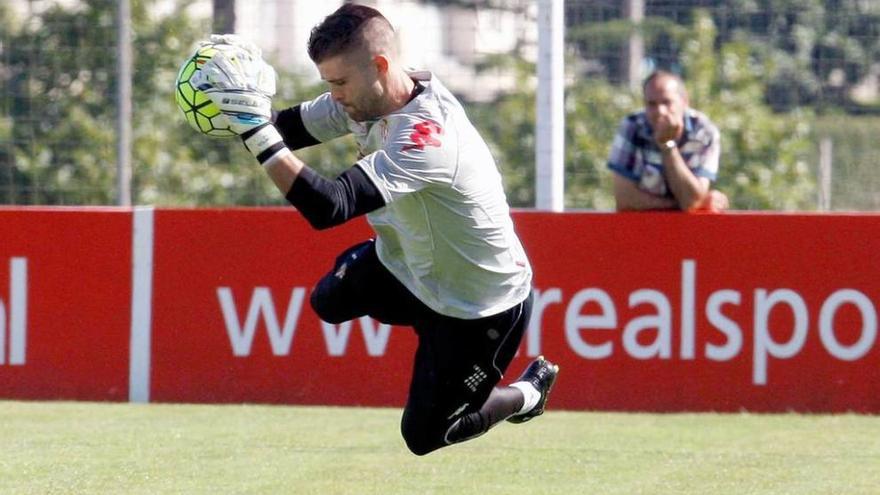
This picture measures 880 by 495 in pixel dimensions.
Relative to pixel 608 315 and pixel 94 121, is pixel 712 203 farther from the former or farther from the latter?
pixel 94 121

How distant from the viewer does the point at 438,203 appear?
5918 millimetres

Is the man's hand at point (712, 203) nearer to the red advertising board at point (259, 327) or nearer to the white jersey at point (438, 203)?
the red advertising board at point (259, 327)

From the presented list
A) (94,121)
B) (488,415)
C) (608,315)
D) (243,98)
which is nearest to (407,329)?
(608,315)

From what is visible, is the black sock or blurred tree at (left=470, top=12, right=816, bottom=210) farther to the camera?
blurred tree at (left=470, top=12, right=816, bottom=210)

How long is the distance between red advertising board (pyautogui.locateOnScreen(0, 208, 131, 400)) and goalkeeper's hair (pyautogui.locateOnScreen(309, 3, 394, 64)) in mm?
4313

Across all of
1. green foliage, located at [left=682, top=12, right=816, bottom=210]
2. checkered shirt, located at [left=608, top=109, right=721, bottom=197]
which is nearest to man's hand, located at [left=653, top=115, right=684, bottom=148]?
checkered shirt, located at [left=608, top=109, right=721, bottom=197]

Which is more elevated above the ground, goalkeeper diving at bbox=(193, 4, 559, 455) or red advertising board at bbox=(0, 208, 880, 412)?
goalkeeper diving at bbox=(193, 4, 559, 455)

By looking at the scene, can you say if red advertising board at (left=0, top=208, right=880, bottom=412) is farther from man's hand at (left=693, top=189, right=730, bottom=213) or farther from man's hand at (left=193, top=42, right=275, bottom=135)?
man's hand at (left=193, top=42, right=275, bottom=135)

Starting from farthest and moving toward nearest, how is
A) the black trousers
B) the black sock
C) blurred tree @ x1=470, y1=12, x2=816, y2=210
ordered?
blurred tree @ x1=470, y1=12, x2=816, y2=210
the black sock
the black trousers

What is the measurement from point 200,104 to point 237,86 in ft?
0.49

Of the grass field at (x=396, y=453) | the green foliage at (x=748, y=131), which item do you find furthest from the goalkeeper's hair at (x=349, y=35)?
the green foliage at (x=748, y=131)

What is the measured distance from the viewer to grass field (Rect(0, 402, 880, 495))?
267 inches

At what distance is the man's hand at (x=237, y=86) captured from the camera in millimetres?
5395

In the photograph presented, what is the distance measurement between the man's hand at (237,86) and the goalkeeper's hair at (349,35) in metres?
0.26
